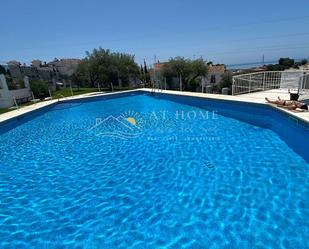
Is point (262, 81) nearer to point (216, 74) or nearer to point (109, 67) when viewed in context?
point (109, 67)

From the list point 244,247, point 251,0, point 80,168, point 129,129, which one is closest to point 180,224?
point 244,247

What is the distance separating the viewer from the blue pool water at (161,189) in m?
2.66

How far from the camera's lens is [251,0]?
49.3 feet

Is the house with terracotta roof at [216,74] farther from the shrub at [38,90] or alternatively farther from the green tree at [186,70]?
the shrub at [38,90]
